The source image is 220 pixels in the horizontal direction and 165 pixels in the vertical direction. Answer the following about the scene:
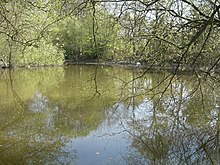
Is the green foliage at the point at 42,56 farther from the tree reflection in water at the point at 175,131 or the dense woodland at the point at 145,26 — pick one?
the dense woodland at the point at 145,26

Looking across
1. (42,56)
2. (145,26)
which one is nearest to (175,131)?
(145,26)

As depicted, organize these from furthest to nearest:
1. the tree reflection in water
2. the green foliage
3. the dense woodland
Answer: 1. the green foliage
2. the tree reflection in water
3. the dense woodland

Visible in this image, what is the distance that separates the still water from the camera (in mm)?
6055

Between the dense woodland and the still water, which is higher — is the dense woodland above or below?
above

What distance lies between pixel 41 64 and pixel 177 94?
18.2 meters

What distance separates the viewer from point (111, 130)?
25.8ft

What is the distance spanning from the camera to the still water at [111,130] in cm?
605

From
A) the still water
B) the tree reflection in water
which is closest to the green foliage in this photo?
the still water

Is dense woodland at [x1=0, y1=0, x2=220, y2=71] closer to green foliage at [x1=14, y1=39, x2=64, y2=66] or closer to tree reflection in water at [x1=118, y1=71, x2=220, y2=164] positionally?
tree reflection in water at [x1=118, y1=71, x2=220, y2=164]

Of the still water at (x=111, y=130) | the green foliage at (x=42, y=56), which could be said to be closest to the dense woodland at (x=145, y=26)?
the still water at (x=111, y=130)

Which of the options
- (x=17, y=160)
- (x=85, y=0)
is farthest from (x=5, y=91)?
(x=85, y=0)

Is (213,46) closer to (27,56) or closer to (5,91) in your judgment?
(5,91)

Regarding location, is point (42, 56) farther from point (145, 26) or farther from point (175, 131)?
point (145, 26)

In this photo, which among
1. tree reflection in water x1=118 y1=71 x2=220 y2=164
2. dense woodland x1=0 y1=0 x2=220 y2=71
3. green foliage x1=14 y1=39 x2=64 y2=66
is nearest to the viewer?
dense woodland x1=0 y1=0 x2=220 y2=71
